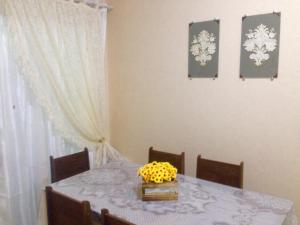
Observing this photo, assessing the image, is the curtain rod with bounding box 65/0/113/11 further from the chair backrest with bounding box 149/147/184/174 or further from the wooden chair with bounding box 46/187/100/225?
the wooden chair with bounding box 46/187/100/225

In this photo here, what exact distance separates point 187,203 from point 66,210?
0.66 metres

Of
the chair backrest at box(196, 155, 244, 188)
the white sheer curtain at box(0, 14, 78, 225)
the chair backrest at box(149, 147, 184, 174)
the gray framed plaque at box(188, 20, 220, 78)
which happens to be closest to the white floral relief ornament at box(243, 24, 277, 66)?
the gray framed plaque at box(188, 20, 220, 78)

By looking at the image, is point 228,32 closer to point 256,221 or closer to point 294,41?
point 294,41

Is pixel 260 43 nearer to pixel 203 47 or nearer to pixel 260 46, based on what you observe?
pixel 260 46

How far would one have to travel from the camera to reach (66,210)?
4.64ft

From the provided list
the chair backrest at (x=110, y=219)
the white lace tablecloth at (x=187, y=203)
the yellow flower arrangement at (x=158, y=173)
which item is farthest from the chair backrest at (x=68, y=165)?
the chair backrest at (x=110, y=219)

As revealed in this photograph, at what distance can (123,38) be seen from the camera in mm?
2799

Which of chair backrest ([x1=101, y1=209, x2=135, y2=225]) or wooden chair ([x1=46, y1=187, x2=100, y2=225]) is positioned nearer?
chair backrest ([x1=101, y1=209, x2=135, y2=225])

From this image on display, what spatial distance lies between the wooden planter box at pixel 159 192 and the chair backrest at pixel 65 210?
1.26 ft

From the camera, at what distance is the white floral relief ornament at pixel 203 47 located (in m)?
2.23

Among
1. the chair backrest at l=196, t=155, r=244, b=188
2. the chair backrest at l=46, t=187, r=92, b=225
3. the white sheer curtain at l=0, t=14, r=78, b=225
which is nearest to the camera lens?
the chair backrest at l=46, t=187, r=92, b=225

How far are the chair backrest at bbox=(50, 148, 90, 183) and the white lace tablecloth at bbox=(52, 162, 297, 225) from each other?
6.0 inches

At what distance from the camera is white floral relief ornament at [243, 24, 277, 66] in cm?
197

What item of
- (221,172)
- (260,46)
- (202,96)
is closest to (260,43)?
(260,46)
